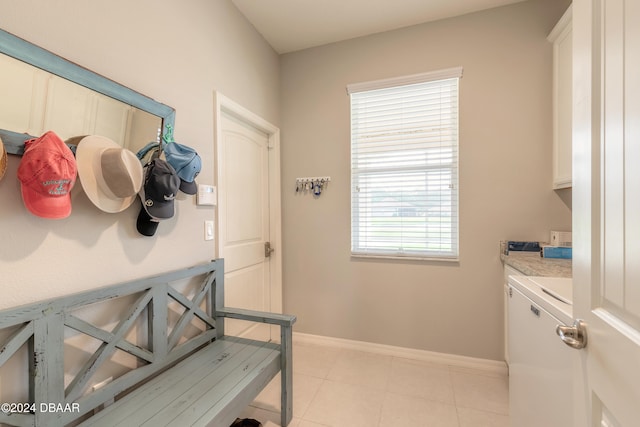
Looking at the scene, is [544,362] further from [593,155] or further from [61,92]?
[61,92]

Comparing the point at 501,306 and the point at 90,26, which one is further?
the point at 501,306

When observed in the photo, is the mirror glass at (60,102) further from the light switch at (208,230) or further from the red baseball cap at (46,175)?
the light switch at (208,230)

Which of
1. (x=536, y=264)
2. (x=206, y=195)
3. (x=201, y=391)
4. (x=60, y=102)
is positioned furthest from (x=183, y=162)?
(x=536, y=264)

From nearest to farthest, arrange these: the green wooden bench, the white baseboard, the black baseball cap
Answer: the green wooden bench
the black baseball cap
the white baseboard

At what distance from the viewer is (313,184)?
258 cm

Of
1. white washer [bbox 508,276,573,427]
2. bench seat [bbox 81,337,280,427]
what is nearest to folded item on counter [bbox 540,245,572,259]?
white washer [bbox 508,276,573,427]

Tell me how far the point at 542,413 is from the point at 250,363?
1.30 m

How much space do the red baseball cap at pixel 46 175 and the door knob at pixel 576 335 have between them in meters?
1.61

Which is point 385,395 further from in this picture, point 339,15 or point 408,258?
point 339,15

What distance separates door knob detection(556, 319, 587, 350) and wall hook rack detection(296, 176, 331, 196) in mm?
2050

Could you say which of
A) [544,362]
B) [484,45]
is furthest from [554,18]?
[544,362]

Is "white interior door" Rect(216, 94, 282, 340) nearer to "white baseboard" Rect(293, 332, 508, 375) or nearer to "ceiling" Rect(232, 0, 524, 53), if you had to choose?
"white baseboard" Rect(293, 332, 508, 375)

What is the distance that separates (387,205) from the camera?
241 centimetres

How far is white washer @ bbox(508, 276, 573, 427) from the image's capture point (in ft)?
2.68
